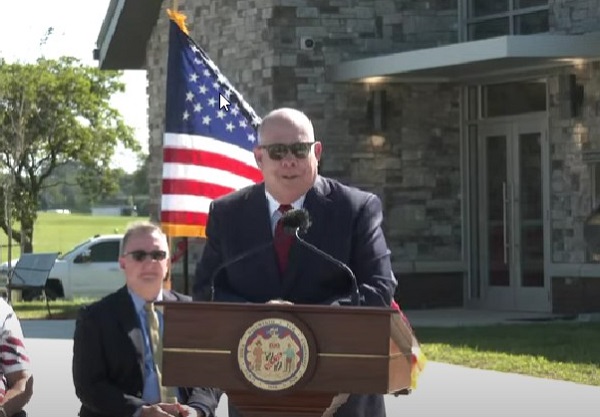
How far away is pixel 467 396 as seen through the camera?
44.7 feet

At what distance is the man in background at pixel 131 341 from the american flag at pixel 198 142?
4969mm

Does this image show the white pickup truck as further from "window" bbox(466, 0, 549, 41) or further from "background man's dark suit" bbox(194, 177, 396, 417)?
"background man's dark suit" bbox(194, 177, 396, 417)

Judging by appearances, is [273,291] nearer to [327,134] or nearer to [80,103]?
[327,134]

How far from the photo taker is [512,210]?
76.8ft

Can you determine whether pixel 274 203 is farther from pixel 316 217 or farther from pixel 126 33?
pixel 126 33

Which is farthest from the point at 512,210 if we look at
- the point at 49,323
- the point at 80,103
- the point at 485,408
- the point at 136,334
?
the point at 80,103

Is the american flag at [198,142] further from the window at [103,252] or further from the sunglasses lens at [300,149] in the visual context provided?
the window at [103,252]

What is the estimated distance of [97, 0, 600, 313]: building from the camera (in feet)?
73.8

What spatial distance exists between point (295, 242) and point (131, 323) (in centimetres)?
139

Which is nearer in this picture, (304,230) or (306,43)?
(304,230)

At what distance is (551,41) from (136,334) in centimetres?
1462

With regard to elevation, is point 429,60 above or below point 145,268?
above

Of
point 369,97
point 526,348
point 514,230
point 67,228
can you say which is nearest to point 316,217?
point 526,348

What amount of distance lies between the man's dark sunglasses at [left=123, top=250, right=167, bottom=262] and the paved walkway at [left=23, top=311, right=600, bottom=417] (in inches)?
231
